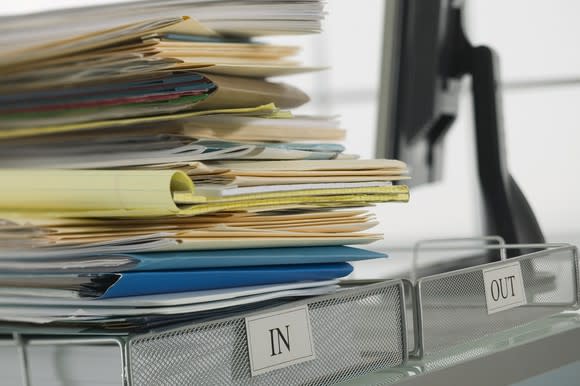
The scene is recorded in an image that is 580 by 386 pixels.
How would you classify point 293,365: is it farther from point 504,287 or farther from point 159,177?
point 504,287

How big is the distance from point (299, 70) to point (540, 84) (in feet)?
26.3

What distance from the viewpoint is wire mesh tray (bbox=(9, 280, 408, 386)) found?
510 millimetres

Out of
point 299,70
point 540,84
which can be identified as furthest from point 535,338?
point 540,84

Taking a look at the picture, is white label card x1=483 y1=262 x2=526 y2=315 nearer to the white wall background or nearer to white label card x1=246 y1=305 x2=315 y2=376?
white label card x1=246 y1=305 x2=315 y2=376

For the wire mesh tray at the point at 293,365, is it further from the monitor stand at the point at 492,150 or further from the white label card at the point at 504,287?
the monitor stand at the point at 492,150

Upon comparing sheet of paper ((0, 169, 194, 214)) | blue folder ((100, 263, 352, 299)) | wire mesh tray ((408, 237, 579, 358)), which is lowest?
wire mesh tray ((408, 237, 579, 358))

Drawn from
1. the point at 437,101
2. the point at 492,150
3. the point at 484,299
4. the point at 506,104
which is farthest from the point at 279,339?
the point at 506,104

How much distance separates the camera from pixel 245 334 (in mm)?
571

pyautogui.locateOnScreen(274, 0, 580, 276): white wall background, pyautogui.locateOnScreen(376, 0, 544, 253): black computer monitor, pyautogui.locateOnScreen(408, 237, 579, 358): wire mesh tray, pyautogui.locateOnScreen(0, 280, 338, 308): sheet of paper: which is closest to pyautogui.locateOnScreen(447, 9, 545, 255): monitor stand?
pyautogui.locateOnScreen(376, 0, 544, 253): black computer monitor

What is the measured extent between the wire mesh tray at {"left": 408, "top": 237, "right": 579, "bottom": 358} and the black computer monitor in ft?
1.33

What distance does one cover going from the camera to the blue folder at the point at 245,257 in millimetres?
514

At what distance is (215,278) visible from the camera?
1.82ft

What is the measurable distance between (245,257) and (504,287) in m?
0.34

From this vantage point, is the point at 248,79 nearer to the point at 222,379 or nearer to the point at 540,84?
the point at 222,379
